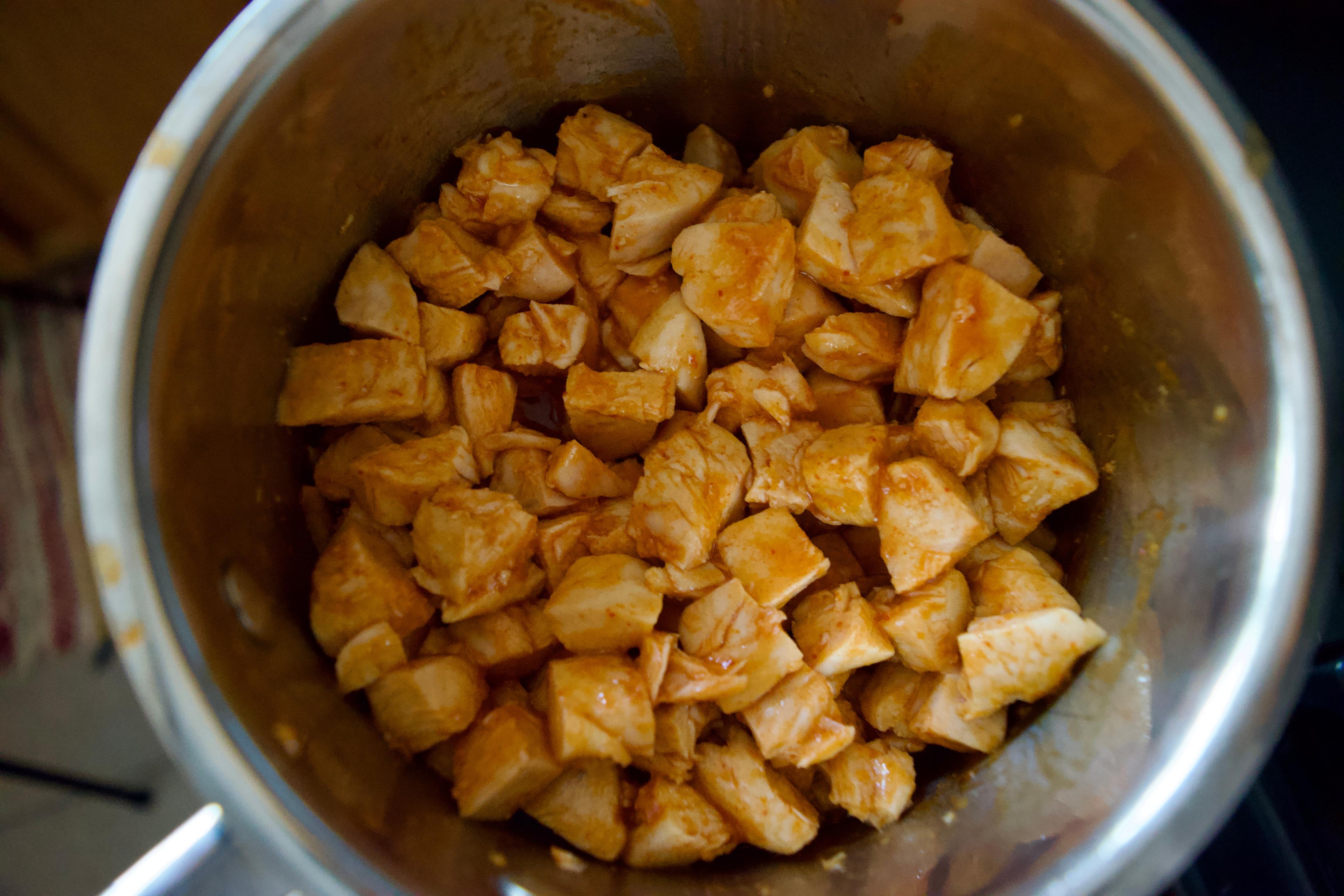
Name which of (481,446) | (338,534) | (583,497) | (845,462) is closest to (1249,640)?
(845,462)

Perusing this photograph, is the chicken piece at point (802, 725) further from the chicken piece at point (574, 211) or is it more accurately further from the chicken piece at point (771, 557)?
the chicken piece at point (574, 211)

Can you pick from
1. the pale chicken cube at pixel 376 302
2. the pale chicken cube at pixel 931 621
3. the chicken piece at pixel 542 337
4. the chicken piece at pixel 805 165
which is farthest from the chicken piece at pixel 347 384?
the pale chicken cube at pixel 931 621

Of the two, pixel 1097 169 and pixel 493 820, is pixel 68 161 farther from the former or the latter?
pixel 1097 169

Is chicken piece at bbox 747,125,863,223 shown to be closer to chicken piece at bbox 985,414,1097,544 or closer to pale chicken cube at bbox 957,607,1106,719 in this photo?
chicken piece at bbox 985,414,1097,544

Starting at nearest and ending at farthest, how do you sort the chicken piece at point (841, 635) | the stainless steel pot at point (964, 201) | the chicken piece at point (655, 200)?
1. the stainless steel pot at point (964, 201)
2. the chicken piece at point (841, 635)
3. the chicken piece at point (655, 200)

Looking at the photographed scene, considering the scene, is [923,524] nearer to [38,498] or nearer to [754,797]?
[754,797]
